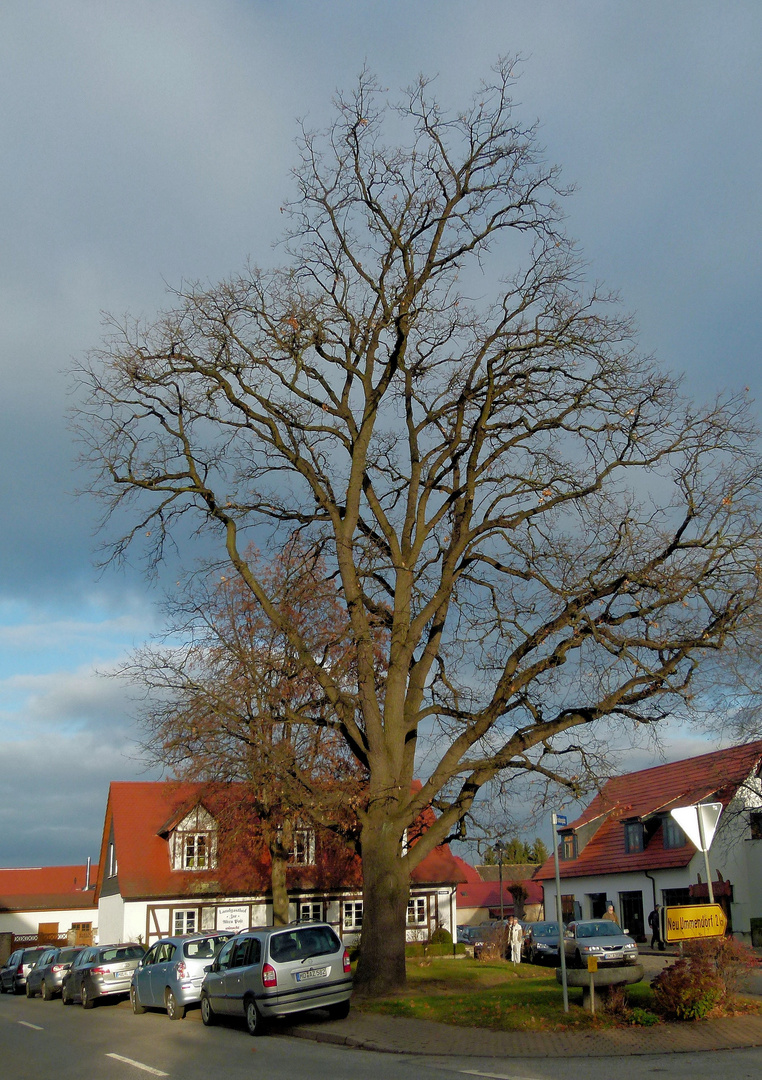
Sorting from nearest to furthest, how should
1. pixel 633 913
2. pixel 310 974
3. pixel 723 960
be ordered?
pixel 723 960 < pixel 310 974 < pixel 633 913

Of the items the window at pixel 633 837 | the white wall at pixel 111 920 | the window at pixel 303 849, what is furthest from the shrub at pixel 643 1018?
the window at pixel 633 837

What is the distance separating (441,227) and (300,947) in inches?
519

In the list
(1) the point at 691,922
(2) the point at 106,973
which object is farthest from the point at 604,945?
(2) the point at 106,973

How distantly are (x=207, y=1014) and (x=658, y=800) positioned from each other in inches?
1293

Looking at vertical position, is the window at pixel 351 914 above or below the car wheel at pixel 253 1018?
below

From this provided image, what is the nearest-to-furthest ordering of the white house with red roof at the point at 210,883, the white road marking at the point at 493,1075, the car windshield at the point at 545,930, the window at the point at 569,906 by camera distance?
the white road marking at the point at 493,1075, the car windshield at the point at 545,930, the white house with red roof at the point at 210,883, the window at the point at 569,906

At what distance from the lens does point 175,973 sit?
19.1 meters

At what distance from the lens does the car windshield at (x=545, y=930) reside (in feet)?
105

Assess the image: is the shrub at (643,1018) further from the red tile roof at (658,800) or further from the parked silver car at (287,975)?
the red tile roof at (658,800)

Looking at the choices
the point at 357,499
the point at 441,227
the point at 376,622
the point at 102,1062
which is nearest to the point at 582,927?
the point at 376,622

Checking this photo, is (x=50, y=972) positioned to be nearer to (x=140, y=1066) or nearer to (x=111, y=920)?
(x=111, y=920)

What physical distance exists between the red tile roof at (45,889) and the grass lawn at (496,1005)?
43773 millimetres

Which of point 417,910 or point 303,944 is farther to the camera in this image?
point 417,910

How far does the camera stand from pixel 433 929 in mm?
40812
